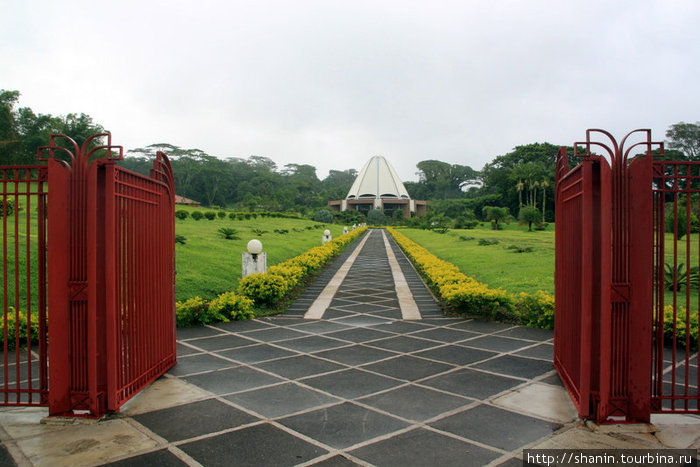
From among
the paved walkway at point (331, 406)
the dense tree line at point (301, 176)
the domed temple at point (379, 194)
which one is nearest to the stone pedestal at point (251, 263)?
the paved walkway at point (331, 406)

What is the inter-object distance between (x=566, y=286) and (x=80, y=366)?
307 centimetres

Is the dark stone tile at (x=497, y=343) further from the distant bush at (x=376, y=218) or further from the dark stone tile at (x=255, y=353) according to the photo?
the distant bush at (x=376, y=218)

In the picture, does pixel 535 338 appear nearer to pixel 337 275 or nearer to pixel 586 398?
pixel 586 398

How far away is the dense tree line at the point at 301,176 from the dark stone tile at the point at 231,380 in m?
26.1

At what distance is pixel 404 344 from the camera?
4.40 m

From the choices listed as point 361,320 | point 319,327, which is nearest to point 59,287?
point 319,327

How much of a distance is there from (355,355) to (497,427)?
1.63 meters

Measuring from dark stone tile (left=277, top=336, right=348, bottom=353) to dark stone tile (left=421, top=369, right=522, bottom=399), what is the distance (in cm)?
121

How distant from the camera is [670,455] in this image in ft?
7.36

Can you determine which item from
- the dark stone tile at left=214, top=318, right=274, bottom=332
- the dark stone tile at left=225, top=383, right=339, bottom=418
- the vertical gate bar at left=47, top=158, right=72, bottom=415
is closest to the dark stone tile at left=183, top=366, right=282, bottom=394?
the dark stone tile at left=225, top=383, right=339, bottom=418

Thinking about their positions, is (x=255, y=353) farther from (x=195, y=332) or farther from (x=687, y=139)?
(x=687, y=139)

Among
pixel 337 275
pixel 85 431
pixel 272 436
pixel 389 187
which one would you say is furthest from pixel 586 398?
pixel 389 187

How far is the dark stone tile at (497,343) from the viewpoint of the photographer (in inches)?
168

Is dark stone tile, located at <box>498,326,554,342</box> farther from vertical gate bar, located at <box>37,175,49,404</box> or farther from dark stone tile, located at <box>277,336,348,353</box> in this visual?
vertical gate bar, located at <box>37,175,49,404</box>
